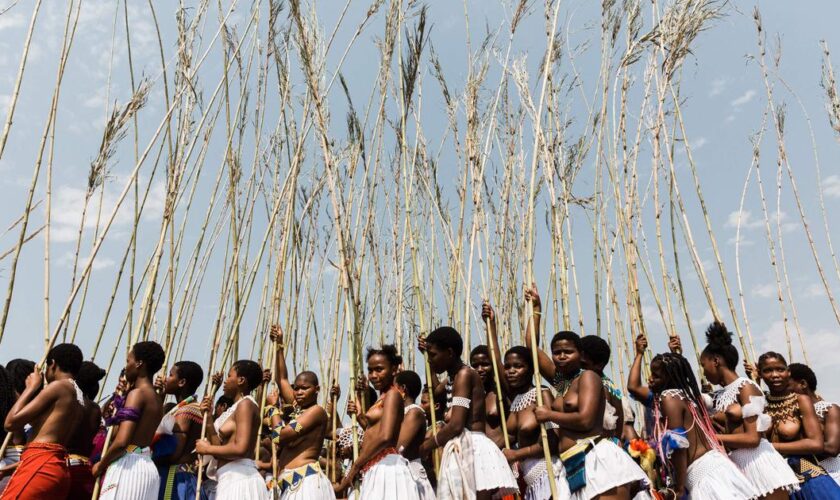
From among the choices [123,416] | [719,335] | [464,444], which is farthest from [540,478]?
[123,416]

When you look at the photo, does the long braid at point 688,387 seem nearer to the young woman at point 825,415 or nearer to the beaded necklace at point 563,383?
the beaded necklace at point 563,383

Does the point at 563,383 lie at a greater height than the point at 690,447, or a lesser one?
greater

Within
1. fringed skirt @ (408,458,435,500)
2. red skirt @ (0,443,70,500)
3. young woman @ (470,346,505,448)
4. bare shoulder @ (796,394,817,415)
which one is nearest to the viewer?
red skirt @ (0,443,70,500)

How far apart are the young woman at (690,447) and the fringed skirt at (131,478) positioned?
2617 mm

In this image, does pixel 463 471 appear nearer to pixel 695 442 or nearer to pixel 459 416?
pixel 459 416

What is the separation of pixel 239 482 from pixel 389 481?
857 millimetres

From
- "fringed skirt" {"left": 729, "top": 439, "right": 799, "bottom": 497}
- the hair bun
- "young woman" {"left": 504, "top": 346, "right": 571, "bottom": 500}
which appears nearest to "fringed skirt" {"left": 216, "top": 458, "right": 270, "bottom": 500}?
"young woman" {"left": 504, "top": 346, "right": 571, "bottom": 500}

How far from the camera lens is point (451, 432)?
129 inches

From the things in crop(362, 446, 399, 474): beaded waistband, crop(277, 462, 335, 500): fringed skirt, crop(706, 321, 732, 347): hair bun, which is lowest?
crop(277, 462, 335, 500): fringed skirt

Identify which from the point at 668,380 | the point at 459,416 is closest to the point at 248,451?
the point at 459,416

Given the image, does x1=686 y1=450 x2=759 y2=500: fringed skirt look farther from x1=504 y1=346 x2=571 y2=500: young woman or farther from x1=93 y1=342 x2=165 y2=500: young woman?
x1=93 y1=342 x2=165 y2=500: young woman

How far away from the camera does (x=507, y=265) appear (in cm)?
537

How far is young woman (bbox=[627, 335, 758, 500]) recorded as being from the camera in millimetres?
3137

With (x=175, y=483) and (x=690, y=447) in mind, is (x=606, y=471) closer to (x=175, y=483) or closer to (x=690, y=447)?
(x=690, y=447)
